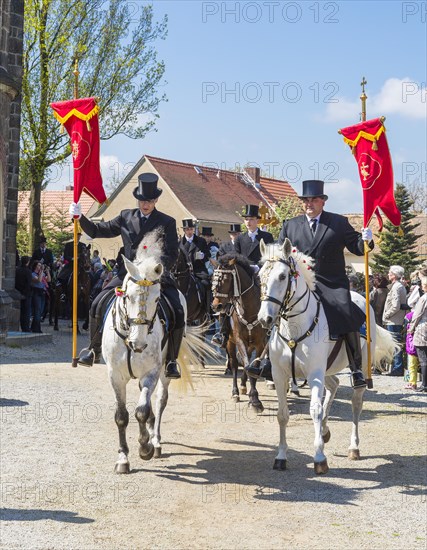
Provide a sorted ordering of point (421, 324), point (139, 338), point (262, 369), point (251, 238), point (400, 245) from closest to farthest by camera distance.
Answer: point (139, 338) → point (262, 369) → point (251, 238) → point (421, 324) → point (400, 245)

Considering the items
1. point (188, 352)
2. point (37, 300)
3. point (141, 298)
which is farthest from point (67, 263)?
point (141, 298)

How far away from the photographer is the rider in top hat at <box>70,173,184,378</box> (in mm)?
9289

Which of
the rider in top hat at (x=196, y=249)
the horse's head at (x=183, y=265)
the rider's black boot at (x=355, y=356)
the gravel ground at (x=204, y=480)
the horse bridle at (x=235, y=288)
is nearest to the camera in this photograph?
the gravel ground at (x=204, y=480)

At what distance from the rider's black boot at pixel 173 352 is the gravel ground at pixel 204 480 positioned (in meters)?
1.25

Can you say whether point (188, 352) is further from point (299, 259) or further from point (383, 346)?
point (299, 259)

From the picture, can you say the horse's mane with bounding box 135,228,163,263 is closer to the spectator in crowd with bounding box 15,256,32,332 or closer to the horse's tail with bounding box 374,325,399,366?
the horse's tail with bounding box 374,325,399,366

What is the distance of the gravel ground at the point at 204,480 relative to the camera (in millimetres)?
8016

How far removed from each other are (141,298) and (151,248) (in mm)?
768

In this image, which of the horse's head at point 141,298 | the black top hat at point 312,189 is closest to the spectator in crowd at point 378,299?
the black top hat at point 312,189

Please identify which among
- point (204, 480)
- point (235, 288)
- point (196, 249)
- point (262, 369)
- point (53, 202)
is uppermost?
point (53, 202)

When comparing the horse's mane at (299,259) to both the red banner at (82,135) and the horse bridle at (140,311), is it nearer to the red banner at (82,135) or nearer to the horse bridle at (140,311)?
the horse bridle at (140,311)

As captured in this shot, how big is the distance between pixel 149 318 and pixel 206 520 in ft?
7.12

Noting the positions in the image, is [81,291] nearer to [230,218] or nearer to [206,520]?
[206,520]

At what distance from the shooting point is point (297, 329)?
28.2ft
